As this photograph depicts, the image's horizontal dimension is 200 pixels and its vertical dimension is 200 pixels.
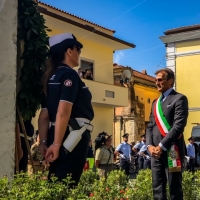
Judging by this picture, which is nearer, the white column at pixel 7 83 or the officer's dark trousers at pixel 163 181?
the white column at pixel 7 83

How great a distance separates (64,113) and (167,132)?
5.13ft

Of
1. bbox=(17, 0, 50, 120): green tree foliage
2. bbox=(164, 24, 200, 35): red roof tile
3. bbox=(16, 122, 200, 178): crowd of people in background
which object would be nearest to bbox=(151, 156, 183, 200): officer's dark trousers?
bbox=(16, 122, 200, 178): crowd of people in background

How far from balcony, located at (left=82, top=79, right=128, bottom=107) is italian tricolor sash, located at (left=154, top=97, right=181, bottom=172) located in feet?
59.7

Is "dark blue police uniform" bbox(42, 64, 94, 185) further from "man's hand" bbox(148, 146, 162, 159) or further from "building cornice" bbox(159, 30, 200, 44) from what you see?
"building cornice" bbox(159, 30, 200, 44)

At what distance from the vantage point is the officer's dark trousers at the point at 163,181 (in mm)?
4402

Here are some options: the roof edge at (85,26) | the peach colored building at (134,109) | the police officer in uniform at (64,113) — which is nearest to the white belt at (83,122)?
the police officer in uniform at (64,113)

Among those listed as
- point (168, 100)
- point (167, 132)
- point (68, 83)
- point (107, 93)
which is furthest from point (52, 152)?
point (107, 93)

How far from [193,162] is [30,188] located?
1628 cm

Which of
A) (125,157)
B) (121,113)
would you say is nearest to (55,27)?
(125,157)

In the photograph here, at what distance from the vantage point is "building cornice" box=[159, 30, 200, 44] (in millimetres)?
27556

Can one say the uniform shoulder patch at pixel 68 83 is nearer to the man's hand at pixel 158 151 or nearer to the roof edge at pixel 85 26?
the man's hand at pixel 158 151

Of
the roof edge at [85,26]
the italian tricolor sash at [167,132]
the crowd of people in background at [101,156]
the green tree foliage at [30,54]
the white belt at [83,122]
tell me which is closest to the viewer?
the white belt at [83,122]

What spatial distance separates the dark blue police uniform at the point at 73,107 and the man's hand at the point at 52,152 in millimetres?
68

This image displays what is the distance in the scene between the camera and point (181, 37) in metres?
Answer: 28.1
